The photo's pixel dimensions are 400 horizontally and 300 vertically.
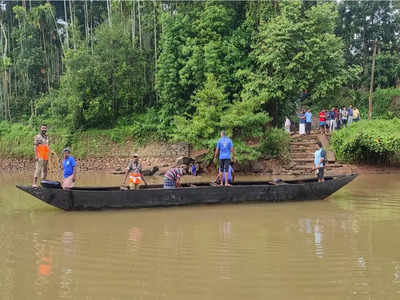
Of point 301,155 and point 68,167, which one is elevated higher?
point 68,167

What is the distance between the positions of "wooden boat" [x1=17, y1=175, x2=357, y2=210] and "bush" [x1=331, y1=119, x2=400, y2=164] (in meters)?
5.21

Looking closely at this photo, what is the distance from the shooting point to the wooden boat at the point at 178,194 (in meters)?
8.68

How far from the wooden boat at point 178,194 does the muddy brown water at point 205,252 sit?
234 mm

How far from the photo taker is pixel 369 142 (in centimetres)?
1478

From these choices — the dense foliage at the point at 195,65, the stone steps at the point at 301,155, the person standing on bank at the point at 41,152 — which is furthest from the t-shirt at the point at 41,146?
the stone steps at the point at 301,155

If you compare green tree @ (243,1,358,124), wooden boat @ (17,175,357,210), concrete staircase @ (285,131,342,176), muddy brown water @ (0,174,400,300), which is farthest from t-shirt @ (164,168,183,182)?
green tree @ (243,1,358,124)

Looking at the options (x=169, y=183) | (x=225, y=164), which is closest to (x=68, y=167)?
(x=169, y=183)

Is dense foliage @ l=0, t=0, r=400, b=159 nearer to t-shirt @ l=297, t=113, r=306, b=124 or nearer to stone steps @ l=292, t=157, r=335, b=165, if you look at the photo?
t-shirt @ l=297, t=113, r=306, b=124

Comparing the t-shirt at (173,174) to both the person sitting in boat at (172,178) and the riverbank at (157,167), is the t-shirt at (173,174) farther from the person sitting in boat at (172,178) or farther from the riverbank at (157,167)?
the riverbank at (157,167)

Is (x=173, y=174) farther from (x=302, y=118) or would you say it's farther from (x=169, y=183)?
(x=302, y=118)

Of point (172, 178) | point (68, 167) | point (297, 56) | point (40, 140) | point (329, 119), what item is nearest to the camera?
point (68, 167)

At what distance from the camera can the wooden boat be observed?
8682mm

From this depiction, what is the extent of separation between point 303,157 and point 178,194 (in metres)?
Result: 9.42

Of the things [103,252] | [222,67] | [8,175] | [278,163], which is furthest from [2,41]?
[103,252]
